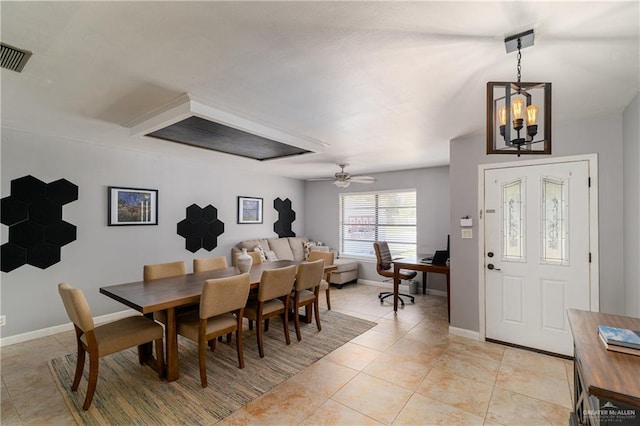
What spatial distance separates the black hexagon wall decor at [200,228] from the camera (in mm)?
4934

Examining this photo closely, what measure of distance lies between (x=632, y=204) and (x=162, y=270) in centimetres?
468

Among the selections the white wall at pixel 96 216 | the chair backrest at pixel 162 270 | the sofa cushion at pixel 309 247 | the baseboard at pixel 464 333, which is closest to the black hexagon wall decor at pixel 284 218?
the sofa cushion at pixel 309 247

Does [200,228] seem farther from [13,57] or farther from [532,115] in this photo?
[532,115]

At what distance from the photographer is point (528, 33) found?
1.50 m

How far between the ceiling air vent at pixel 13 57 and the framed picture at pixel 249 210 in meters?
4.06

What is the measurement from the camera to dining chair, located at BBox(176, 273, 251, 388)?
2449 millimetres

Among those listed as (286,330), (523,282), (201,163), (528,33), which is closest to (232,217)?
(201,163)

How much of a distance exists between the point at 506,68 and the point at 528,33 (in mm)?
409

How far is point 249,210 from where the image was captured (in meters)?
6.07

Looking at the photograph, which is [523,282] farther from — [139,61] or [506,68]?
[139,61]

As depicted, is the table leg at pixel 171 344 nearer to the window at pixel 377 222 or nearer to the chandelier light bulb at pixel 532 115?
the chandelier light bulb at pixel 532 115

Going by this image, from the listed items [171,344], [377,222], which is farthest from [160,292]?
[377,222]

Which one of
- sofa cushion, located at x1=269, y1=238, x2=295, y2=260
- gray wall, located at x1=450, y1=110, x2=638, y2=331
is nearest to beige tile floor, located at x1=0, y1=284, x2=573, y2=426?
gray wall, located at x1=450, y1=110, x2=638, y2=331

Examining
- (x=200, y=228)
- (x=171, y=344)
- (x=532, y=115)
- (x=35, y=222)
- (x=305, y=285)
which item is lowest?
(x=171, y=344)
